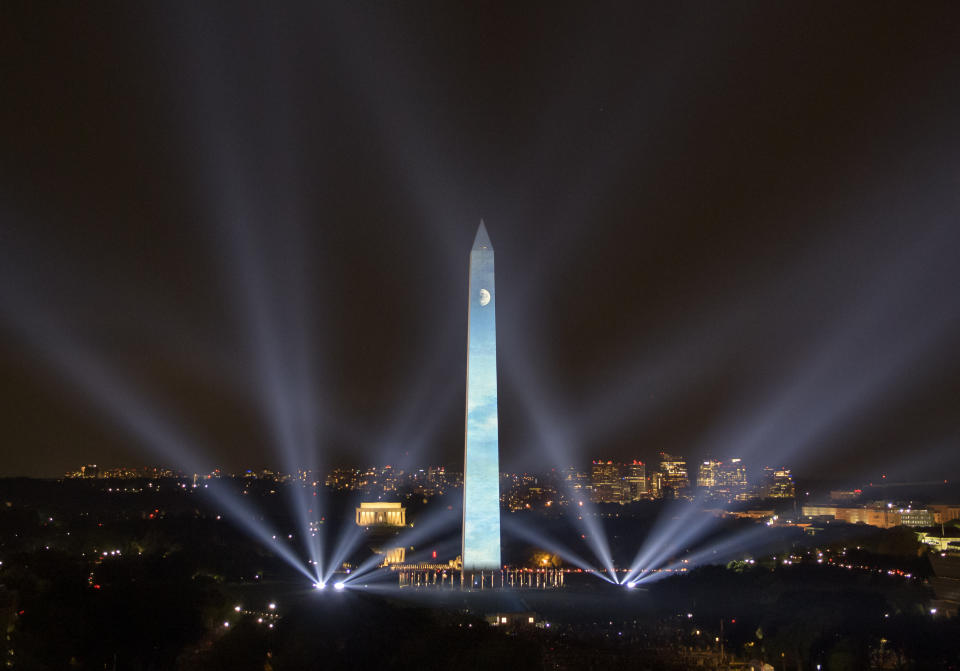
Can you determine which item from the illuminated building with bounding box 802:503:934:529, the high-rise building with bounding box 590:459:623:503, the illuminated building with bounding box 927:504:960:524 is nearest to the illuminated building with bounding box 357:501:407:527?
the illuminated building with bounding box 802:503:934:529

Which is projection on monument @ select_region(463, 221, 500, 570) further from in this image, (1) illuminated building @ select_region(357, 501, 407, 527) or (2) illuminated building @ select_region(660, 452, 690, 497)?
(2) illuminated building @ select_region(660, 452, 690, 497)

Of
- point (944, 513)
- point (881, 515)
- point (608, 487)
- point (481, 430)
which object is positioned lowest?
point (481, 430)

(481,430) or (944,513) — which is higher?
(944,513)

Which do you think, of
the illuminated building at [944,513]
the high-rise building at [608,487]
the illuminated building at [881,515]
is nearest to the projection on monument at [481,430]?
the illuminated building at [881,515]

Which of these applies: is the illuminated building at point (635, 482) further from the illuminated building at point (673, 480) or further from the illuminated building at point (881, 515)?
the illuminated building at point (881, 515)

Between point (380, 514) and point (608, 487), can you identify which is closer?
point (380, 514)

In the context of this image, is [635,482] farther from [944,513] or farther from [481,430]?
[481,430]

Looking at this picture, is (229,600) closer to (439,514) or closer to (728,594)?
(728,594)

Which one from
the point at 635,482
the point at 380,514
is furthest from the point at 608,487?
the point at 380,514
